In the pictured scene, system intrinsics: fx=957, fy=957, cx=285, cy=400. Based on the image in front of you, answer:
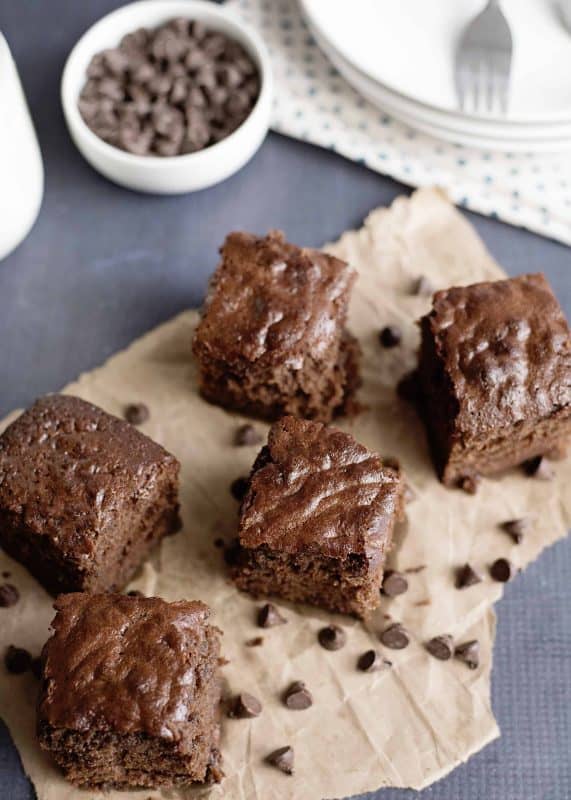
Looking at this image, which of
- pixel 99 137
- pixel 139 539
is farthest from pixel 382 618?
pixel 99 137

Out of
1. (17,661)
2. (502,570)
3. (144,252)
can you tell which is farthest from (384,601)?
(144,252)

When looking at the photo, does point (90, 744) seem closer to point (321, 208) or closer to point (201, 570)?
point (201, 570)

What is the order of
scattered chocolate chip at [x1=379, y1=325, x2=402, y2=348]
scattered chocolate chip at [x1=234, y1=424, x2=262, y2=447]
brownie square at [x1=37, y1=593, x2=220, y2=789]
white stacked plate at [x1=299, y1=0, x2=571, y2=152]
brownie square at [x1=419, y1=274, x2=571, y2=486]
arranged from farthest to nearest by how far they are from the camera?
white stacked plate at [x1=299, y1=0, x2=571, y2=152] → scattered chocolate chip at [x1=379, y1=325, x2=402, y2=348] → scattered chocolate chip at [x1=234, y1=424, x2=262, y2=447] → brownie square at [x1=419, y1=274, x2=571, y2=486] → brownie square at [x1=37, y1=593, x2=220, y2=789]

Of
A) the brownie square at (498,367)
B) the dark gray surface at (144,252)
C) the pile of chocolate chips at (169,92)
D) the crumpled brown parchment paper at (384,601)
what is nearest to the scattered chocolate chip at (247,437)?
the crumpled brown parchment paper at (384,601)

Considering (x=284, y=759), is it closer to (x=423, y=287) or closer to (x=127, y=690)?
(x=127, y=690)

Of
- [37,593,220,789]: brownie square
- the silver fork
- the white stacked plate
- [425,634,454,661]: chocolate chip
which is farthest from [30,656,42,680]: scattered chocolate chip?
the silver fork

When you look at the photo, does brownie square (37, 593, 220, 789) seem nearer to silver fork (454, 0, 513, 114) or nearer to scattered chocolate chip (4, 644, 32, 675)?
scattered chocolate chip (4, 644, 32, 675)
